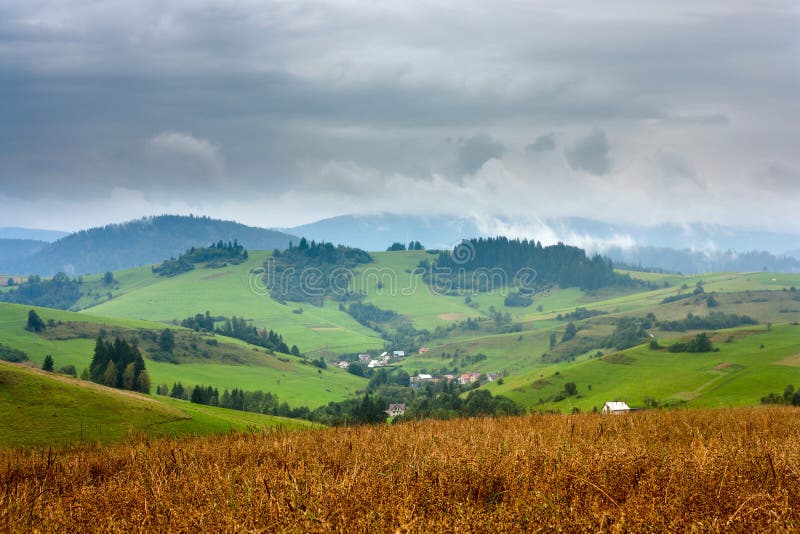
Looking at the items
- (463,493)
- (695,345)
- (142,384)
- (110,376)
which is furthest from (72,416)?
(695,345)

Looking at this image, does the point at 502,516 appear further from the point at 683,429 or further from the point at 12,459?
the point at 12,459

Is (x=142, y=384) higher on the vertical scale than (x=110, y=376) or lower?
lower

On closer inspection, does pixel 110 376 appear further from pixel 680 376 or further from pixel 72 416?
pixel 680 376

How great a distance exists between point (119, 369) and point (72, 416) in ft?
301

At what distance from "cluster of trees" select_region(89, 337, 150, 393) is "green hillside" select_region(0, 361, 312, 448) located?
250ft

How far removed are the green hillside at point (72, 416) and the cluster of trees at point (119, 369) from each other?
7606cm

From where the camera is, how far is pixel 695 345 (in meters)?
180

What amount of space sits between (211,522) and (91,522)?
2.04m

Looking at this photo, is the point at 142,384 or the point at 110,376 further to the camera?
the point at 110,376

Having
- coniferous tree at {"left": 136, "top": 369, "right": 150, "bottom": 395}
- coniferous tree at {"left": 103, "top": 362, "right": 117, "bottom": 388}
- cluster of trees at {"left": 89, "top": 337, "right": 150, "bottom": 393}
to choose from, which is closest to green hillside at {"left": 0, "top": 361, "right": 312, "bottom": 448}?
coniferous tree at {"left": 136, "top": 369, "right": 150, "bottom": 395}

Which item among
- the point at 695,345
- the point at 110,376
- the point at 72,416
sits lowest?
the point at 110,376

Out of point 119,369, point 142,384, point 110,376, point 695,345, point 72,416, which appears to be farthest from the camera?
point 695,345

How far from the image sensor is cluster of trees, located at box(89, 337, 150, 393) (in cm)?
10888

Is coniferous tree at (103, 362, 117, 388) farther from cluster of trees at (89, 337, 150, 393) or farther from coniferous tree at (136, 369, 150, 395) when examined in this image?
coniferous tree at (136, 369, 150, 395)
